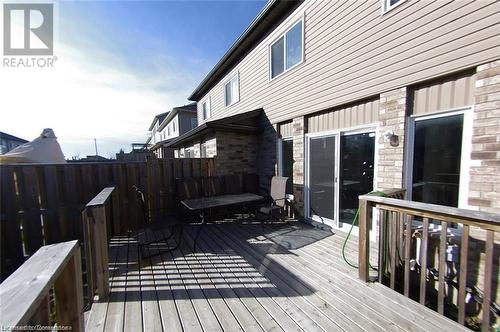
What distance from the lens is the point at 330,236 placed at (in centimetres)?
416

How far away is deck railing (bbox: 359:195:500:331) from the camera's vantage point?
6.71ft

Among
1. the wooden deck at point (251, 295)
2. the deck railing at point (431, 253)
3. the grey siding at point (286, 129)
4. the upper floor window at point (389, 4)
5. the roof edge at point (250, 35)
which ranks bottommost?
the wooden deck at point (251, 295)

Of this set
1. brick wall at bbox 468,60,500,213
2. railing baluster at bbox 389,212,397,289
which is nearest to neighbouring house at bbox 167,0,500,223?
brick wall at bbox 468,60,500,213

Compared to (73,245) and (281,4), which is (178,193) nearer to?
(73,245)

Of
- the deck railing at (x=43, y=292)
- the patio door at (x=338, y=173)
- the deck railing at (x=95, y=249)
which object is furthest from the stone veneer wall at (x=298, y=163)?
the deck railing at (x=43, y=292)

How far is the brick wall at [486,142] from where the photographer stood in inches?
89.7

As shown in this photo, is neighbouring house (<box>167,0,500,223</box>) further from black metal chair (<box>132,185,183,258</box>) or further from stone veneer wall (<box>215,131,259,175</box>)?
black metal chair (<box>132,185,183,258</box>)

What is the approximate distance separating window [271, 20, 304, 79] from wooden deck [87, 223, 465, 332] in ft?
13.9

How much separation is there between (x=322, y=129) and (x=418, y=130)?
1.76 metres

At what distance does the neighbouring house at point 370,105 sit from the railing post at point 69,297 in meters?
3.86

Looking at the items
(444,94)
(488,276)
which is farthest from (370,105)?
A: (488,276)

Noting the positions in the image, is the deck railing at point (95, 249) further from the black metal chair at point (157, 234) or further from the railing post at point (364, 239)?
the railing post at point (364, 239)

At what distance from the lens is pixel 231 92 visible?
8.47 m

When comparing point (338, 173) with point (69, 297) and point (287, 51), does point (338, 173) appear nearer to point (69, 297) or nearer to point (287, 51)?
point (287, 51)
